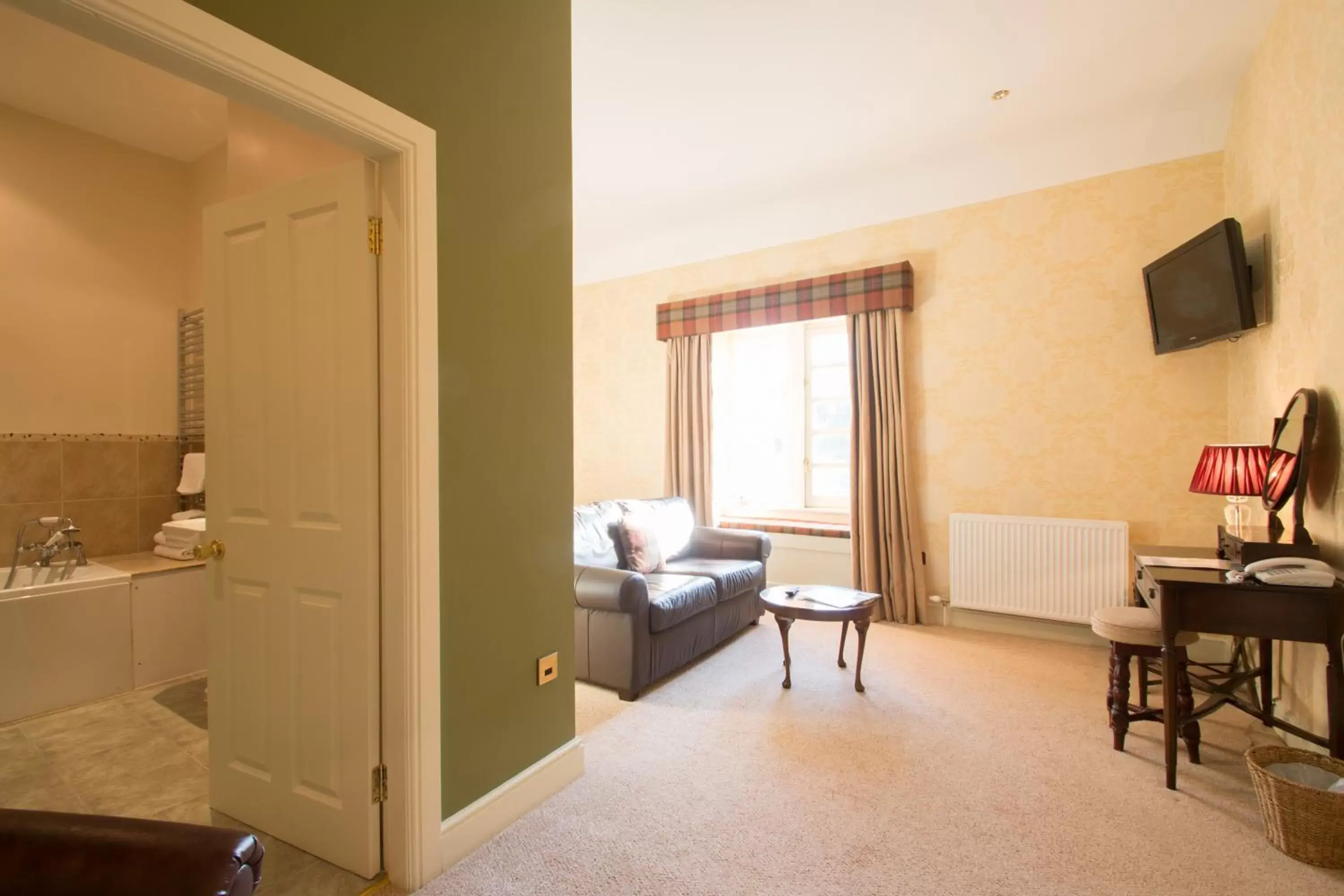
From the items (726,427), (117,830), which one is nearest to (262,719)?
(117,830)

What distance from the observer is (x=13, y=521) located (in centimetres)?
324

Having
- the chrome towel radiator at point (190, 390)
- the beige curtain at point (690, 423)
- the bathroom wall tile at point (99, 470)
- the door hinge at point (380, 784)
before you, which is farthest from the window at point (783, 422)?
the bathroom wall tile at point (99, 470)

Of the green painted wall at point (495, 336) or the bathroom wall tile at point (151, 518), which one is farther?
the bathroom wall tile at point (151, 518)

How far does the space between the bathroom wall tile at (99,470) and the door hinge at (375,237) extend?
10.3 ft

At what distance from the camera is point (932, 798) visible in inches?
84.4

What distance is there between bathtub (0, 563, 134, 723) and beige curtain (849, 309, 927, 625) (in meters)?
4.32

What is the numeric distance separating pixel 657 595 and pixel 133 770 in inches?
87.0

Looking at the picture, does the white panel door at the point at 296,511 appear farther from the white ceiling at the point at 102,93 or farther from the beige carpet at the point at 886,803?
the white ceiling at the point at 102,93

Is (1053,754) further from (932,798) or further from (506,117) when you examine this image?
(506,117)

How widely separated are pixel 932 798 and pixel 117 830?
223 cm

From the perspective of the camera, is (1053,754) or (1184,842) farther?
(1053,754)

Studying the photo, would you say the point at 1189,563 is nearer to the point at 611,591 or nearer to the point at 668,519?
the point at 611,591

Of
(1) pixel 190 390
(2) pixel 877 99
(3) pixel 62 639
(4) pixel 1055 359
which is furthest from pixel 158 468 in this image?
(4) pixel 1055 359

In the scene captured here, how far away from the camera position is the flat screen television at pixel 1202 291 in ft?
9.35
